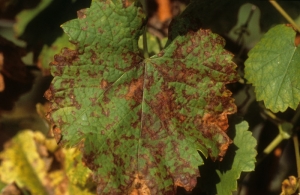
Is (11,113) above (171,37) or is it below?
below

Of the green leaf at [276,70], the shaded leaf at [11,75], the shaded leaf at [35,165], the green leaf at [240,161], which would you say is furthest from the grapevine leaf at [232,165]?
the shaded leaf at [11,75]

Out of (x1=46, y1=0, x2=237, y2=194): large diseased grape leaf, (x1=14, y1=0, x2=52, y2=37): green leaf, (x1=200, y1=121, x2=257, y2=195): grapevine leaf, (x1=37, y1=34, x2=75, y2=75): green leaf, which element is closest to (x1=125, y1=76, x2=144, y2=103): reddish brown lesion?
(x1=46, y1=0, x2=237, y2=194): large diseased grape leaf

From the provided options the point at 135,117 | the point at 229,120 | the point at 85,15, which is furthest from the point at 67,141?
the point at 229,120

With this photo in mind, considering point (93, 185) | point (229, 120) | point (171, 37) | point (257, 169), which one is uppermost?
point (171, 37)

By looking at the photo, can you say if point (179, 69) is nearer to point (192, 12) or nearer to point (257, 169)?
point (192, 12)

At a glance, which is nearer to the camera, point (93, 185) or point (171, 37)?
point (171, 37)

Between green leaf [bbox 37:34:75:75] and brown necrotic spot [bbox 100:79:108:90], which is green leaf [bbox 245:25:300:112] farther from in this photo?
green leaf [bbox 37:34:75:75]

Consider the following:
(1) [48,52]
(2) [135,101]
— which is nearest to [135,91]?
(2) [135,101]
